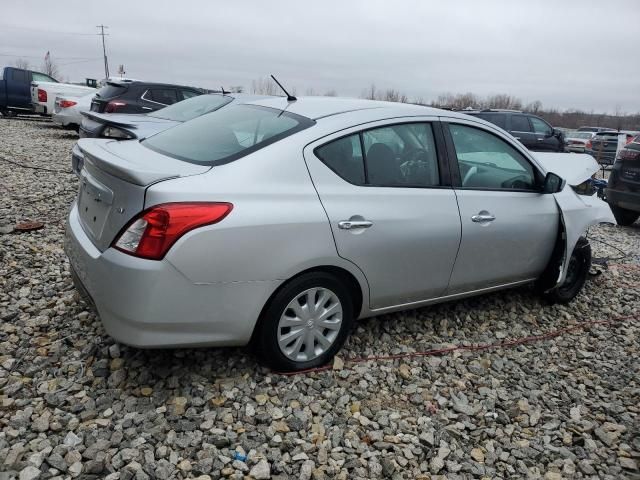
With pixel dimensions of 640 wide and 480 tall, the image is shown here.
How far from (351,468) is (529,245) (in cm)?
Result: 231

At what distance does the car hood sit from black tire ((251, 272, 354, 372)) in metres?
2.47

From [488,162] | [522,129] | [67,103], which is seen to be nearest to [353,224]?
[488,162]

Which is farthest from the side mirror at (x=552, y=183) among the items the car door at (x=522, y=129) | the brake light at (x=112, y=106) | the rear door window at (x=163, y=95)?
the car door at (x=522, y=129)

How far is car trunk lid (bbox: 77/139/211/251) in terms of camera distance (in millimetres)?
2557

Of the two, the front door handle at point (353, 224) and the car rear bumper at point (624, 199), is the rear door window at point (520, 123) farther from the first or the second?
the front door handle at point (353, 224)

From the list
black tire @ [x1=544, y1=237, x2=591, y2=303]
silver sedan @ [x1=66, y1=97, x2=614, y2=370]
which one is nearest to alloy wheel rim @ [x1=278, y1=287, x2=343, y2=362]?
silver sedan @ [x1=66, y1=97, x2=614, y2=370]

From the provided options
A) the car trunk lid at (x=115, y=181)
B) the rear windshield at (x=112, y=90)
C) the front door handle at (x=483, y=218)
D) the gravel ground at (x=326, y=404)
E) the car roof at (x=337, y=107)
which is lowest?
the gravel ground at (x=326, y=404)

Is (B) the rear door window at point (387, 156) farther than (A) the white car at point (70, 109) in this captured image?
No

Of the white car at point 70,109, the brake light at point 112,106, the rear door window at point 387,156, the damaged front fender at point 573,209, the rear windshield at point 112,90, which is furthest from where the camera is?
the white car at point 70,109

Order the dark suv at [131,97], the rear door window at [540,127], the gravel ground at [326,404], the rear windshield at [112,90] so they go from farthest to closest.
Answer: the rear door window at [540,127]
the rear windshield at [112,90]
the dark suv at [131,97]
the gravel ground at [326,404]

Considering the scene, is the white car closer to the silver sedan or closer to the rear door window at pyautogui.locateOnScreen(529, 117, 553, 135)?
the silver sedan

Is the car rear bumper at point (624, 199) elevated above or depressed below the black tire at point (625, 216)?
above

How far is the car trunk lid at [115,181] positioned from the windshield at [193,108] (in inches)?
168

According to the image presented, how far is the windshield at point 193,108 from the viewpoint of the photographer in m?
7.33
